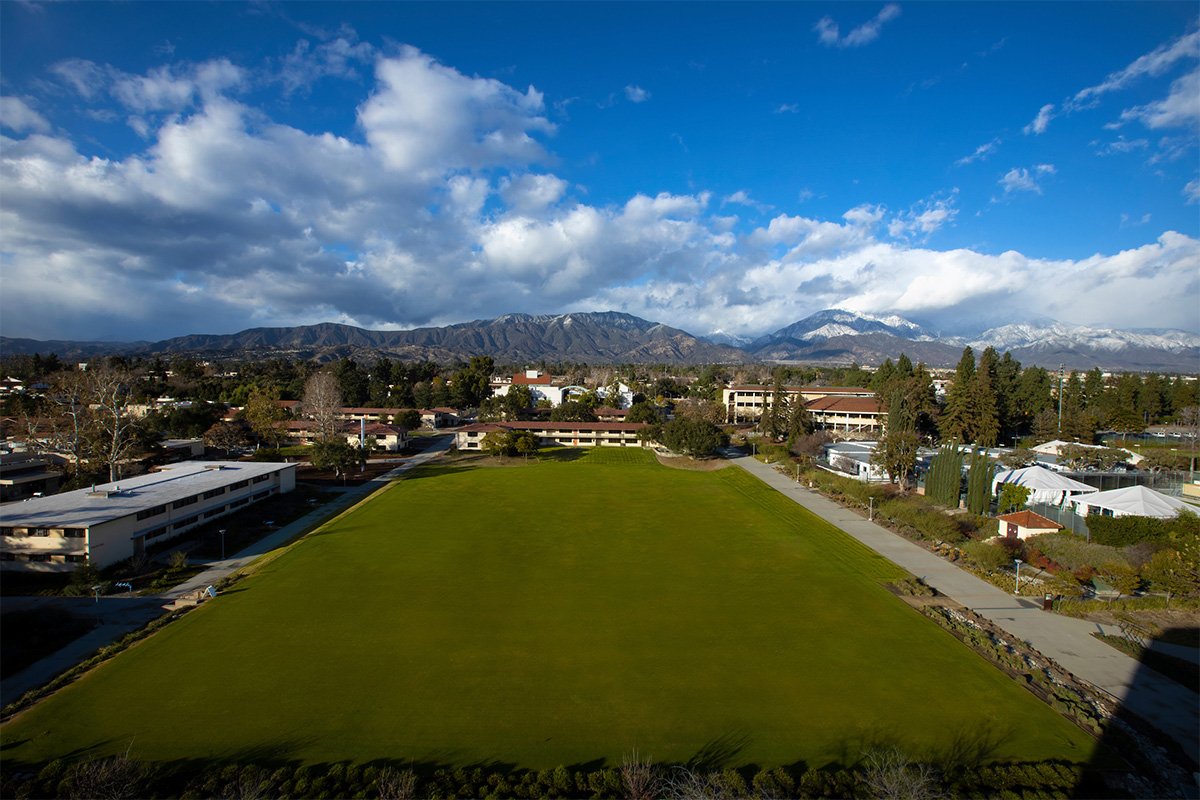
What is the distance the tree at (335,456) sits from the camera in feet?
126

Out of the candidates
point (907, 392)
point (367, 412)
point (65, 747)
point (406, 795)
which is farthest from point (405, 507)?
point (907, 392)

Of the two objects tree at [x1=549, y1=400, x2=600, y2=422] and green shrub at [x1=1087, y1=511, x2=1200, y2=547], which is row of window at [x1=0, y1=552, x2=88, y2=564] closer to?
green shrub at [x1=1087, y1=511, x2=1200, y2=547]

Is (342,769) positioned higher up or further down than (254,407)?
further down

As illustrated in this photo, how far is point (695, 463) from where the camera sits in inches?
1885

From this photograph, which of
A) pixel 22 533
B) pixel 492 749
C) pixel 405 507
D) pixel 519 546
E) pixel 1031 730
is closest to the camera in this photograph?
pixel 492 749

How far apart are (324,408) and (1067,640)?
174ft

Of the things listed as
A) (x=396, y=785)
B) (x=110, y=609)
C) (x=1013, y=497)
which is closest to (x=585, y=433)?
(x=1013, y=497)

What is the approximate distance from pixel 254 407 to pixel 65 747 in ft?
151

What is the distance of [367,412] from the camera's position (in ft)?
209

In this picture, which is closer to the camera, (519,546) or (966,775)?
(966,775)

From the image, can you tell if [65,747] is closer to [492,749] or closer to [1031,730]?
[492,749]

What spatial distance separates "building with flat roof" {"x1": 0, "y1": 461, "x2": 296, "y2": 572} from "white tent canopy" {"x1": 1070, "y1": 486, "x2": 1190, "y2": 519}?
44056mm

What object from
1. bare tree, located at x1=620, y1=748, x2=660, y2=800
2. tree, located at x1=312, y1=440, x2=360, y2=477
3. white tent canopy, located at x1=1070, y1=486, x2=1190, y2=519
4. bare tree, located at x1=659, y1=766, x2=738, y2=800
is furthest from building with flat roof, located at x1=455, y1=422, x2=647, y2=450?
bare tree, located at x1=620, y1=748, x2=660, y2=800

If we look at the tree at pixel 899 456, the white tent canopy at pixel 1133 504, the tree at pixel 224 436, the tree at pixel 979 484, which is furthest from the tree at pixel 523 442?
the white tent canopy at pixel 1133 504
